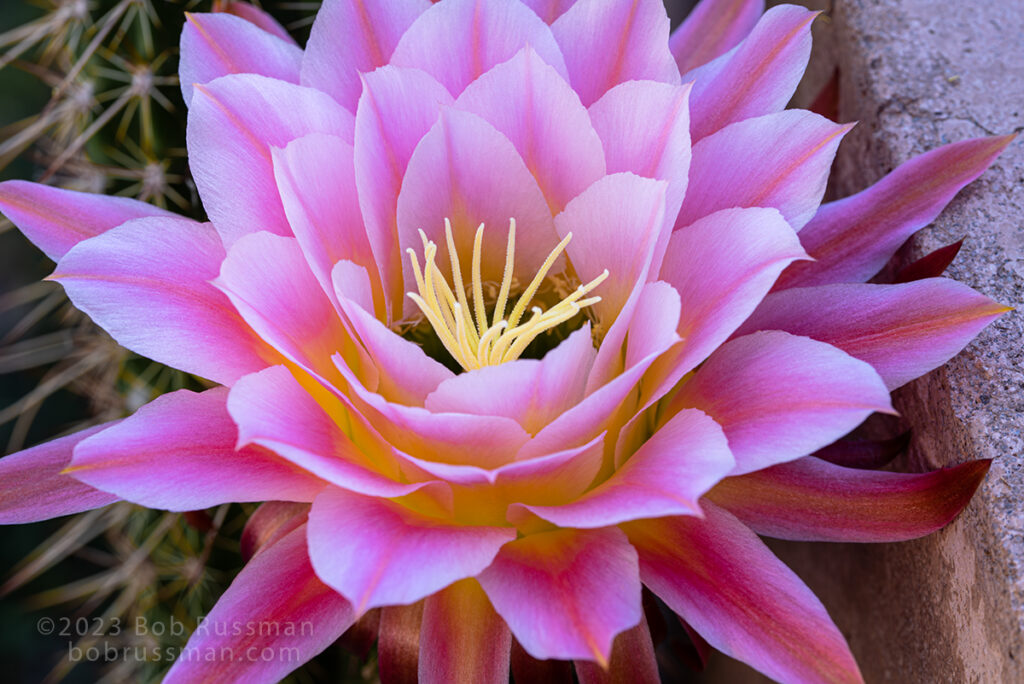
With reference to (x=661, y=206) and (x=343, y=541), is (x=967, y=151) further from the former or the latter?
(x=343, y=541)

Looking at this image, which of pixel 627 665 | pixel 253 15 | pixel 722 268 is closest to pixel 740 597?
pixel 627 665

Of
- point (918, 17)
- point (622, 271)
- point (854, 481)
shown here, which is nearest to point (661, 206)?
point (622, 271)

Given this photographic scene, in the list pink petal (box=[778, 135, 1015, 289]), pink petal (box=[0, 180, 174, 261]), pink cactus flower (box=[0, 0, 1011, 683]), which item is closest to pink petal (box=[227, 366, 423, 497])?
pink cactus flower (box=[0, 0, 1011, 683])

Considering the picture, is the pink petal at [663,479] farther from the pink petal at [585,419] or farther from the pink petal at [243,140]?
the pink petal at [243,140]

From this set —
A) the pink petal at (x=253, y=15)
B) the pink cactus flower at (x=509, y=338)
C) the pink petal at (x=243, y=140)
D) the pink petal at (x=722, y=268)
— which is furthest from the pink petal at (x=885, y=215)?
the pink petal at (x=253, y=15)

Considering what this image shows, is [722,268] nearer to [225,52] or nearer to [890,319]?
[890,319]

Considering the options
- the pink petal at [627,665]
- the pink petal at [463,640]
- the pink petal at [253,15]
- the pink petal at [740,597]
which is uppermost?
the pink petal at [253,15]

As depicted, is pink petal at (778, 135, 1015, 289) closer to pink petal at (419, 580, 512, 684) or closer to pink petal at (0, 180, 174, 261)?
pink petal at (419, 580, 512, 684)

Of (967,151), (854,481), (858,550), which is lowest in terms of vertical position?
(858,550)

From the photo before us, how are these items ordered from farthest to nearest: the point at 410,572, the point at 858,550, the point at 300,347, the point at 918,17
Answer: the point at 918,17 < the point at 858,550 < the point at 300,347 < the point at 410,572
